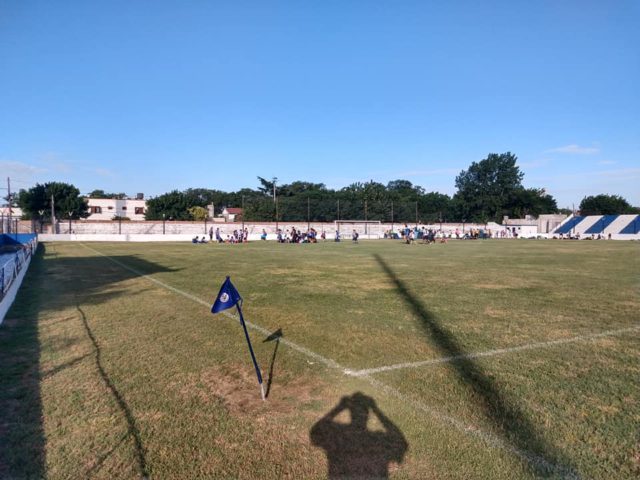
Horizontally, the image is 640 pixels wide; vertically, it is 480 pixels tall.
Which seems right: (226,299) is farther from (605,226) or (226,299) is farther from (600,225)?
(600,225)

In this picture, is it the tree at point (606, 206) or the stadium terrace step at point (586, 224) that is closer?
the stadium terrace step at point (586, 224)

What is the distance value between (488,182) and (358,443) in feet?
367

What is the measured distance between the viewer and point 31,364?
570cm

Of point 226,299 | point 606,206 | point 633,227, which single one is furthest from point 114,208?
point 606,206

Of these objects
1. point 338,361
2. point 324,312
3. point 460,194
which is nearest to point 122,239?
point 324,312

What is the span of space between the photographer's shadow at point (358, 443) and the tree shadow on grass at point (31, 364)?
5.18 feet

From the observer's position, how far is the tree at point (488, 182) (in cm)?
9488

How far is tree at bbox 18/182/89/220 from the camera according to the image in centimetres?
6378

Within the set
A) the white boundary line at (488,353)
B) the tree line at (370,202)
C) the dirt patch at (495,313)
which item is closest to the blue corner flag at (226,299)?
the white boundary line at (488,353)

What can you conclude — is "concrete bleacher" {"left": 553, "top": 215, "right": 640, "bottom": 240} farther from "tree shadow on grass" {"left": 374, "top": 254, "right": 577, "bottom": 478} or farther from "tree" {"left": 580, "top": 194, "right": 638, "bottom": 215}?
"tree shadow on grass" {"left": 374, "top": 254, "right": 577, "bottom": 478}

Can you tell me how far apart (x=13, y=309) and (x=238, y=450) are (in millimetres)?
8469

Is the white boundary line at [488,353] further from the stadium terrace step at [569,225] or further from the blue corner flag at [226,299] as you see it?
the stadium terrace step at [569,225]

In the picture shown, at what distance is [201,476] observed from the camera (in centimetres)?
324

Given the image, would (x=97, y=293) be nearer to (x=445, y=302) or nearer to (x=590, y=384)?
(x=445, y=302)
